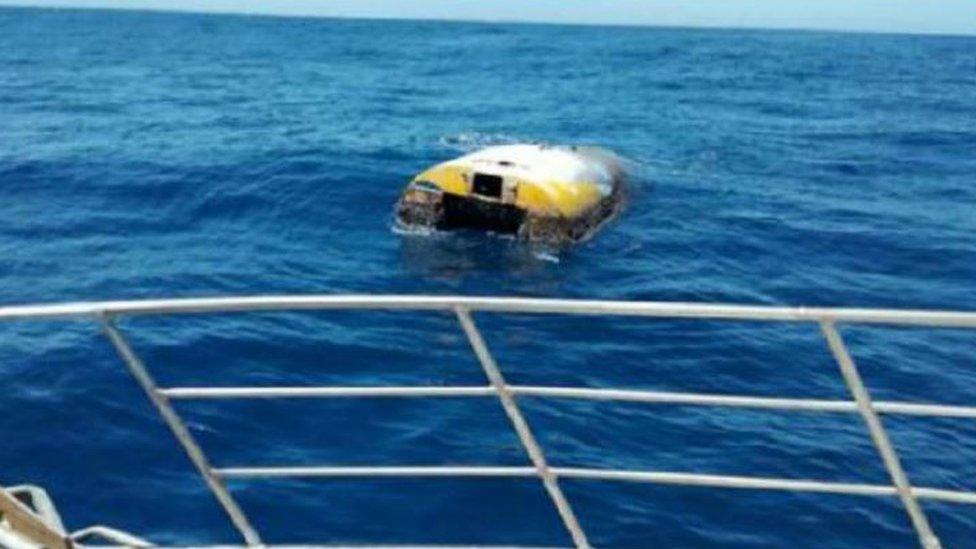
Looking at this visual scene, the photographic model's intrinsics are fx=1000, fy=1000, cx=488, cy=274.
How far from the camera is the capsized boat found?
26.4 m

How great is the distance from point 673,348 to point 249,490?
8658 millimetres

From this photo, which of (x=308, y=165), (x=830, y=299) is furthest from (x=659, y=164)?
(x=830, y=299)

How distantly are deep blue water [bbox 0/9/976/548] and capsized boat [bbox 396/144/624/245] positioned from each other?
77 cm

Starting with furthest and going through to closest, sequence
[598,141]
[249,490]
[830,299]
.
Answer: [598,141], [830,299], [249,490]

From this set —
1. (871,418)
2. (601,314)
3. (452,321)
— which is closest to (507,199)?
(452,321)

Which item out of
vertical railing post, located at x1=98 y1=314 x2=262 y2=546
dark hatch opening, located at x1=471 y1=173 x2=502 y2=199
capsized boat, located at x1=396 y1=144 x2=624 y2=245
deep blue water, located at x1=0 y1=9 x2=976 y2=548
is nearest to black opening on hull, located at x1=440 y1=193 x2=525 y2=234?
capsized boat, located at x1=396 y1=144 x2=624 y2=245

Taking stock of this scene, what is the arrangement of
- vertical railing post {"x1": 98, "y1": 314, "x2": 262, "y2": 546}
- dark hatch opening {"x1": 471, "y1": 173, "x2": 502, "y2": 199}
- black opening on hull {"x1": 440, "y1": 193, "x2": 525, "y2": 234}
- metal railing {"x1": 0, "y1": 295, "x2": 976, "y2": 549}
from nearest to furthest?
metal railing {"x1": 0, "y1": 295, "x2": 976, "y2": 549}
vertical railing post {"x1": 98, "y1": 314, "x2": 262, "y2": 546}
black opening on hull {"x1": 440, "y1": 193, "x2": 525, "y2": 234}
dark hatch opening {"x1": 471, "y1": 173, "x2": 502, "y2": 199}

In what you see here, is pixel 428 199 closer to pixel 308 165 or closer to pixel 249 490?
pixel 308 165

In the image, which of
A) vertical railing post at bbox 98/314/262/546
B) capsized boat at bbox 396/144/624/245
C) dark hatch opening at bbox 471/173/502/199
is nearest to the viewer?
vertical railing post at bbox 98/314/262/546

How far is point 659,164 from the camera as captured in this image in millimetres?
40125

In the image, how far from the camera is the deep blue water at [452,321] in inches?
480

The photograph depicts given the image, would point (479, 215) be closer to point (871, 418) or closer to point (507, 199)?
point (507, 199)

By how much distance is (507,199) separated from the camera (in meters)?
26.9

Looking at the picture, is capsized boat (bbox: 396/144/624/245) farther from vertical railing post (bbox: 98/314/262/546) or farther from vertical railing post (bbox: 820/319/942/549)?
vertical railing post (bbox: 820/319/942/549)
